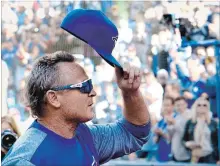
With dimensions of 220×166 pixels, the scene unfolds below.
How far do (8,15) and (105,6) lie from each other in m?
1.48

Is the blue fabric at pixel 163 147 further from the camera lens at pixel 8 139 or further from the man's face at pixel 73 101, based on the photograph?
the man's face at pixel 73 101

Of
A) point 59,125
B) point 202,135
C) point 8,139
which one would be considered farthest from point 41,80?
point 202,135

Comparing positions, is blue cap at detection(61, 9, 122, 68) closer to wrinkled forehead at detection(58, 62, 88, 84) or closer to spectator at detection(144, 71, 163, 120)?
wrinkled forehead at detection(58, 62, 88, 84)

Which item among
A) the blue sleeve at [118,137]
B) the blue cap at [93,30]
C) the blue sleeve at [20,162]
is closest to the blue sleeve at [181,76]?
the blue sleeve at [118,137]

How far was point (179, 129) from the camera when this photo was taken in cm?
643

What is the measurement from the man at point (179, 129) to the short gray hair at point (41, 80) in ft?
14.7

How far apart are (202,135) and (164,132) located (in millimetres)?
529

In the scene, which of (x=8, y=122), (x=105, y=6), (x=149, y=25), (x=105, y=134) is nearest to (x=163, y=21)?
(x=149, y=25)

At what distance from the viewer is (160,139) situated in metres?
6.57

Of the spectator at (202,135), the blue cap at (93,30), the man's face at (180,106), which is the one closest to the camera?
the blue cap at (93,30)

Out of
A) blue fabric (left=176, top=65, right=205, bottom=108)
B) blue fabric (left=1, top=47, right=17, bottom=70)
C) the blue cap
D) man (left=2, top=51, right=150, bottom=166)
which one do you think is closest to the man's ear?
man (left=2, top=51, right=150, bottom=166)

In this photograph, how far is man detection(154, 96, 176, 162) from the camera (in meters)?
6.49

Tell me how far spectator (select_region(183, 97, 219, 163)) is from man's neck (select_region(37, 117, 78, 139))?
4352 millimetres

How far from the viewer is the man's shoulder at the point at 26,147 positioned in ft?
6.15
